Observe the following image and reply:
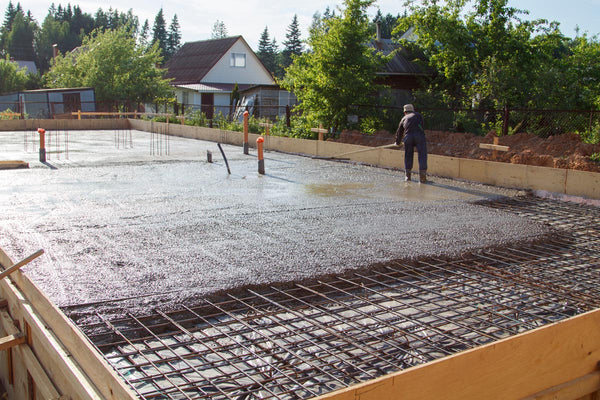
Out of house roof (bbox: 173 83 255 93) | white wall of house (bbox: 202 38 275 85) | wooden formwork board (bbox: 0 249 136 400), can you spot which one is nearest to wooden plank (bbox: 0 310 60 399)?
wooden formwork board (bbox: 0 249 136 400)

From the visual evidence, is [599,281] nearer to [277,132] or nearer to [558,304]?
[558,304]

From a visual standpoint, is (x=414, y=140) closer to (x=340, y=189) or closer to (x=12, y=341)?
(x=340, y=189)

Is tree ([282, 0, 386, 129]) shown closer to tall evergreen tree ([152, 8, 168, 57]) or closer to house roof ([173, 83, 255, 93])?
house roof ([173, 83, 255, 93])

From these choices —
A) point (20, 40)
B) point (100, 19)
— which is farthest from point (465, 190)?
point (100, 19)

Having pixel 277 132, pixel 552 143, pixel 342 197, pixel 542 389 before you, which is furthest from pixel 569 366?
pixel 277 132

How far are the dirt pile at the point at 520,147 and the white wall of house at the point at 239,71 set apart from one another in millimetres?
30799

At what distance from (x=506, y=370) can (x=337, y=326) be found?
157 cm

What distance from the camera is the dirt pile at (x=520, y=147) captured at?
1257 centimetres

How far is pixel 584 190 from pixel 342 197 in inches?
182

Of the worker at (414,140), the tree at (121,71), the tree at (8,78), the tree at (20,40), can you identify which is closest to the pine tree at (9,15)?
the tree at (20,40)

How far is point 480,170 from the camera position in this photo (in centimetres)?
1259

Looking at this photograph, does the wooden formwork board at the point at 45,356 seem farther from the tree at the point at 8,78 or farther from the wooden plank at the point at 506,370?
the tree at the point at 8,78

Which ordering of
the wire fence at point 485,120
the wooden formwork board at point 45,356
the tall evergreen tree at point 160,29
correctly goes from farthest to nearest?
the tall evergreen tree at point 160,29 → the wire fence at point 485,120 → the wooden formwork board at point 45,356

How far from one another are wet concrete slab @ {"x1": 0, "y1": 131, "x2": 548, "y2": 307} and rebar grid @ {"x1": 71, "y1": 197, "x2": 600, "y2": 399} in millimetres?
433
